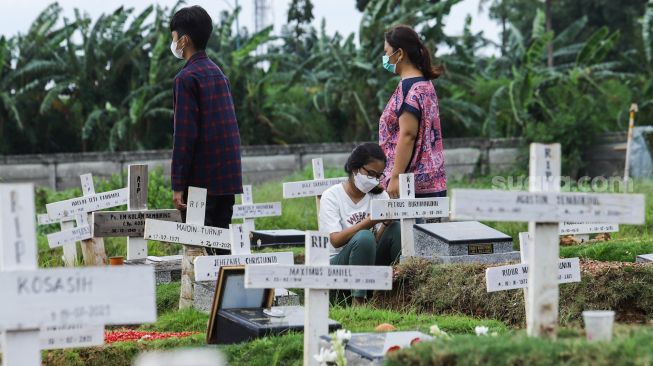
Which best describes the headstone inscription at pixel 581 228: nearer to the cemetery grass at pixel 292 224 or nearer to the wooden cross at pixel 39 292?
the cemetery grass at pixel 292 224

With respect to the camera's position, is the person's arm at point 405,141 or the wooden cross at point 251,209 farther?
the wooden cross at point 251,209

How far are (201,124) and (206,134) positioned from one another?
0.26 ft

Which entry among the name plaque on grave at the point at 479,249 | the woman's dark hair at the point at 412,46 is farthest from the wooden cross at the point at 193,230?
the name plaque on grave at the point at 479,249


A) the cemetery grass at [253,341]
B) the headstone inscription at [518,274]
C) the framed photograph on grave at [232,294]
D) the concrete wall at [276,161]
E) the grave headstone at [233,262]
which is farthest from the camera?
the concrete wall at [276,161]

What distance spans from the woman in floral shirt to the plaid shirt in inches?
49.4

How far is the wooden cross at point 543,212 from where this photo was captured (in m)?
4.50

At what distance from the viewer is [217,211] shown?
793 centimetres

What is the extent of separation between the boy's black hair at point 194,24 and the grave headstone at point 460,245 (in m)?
2.20

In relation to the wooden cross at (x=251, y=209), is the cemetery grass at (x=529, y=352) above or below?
below

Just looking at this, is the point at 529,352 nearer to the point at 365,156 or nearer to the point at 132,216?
the point at 365,156

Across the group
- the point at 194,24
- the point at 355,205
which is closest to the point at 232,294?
the point at 194,24

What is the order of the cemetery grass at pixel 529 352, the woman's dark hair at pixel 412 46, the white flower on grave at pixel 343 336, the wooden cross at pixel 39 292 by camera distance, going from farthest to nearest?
the woman's dark hair at pixel 412 46
the white flower on grave at pixel 343 336
the wooden cross at pixel 39 292
the cemetery grass at pixel 529 352

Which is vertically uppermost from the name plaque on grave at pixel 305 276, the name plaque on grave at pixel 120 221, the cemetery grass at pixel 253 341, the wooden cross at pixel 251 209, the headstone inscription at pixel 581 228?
the wooden cross at pixel 251 209

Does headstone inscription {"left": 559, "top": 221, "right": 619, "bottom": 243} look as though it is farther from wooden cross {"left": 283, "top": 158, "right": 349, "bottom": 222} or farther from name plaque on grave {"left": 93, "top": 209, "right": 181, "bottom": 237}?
name plaque on grave {"left": 93, "top": 209, "right": 181, "bottom": 237}
